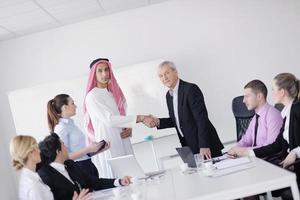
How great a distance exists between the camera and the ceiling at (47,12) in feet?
12.6

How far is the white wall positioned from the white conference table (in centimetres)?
247

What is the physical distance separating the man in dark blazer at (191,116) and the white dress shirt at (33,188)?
137cm

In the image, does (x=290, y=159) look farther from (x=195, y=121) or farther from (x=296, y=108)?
(x=195, y=121)

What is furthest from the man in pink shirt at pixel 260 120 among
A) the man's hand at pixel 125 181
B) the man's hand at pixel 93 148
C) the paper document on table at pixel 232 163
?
the man's hand at pixel 93 148

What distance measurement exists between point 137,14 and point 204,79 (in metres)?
1.20

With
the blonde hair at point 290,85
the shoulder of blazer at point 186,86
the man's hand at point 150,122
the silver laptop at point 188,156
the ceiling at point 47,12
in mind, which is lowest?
the silver laptop at point 188,156

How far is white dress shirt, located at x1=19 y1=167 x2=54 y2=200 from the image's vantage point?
216 centimetres

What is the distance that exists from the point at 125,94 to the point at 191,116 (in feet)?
4.89

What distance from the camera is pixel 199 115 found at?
316 centimetres

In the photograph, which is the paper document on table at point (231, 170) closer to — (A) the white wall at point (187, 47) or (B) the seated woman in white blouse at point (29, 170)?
(B) the seated woman in white blouse at point (29, 170)

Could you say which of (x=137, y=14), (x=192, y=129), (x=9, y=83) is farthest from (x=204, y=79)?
(x=9, y=83)

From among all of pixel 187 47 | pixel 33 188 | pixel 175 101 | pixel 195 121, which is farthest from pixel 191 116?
pixel 187 47

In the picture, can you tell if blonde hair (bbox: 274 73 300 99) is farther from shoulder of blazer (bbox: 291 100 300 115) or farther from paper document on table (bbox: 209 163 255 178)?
paper document on table (bbox: 209 163 255 178)

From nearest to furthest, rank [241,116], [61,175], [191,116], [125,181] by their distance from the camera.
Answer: [61,175] < [125,181] < [191,116] < [241,116]
